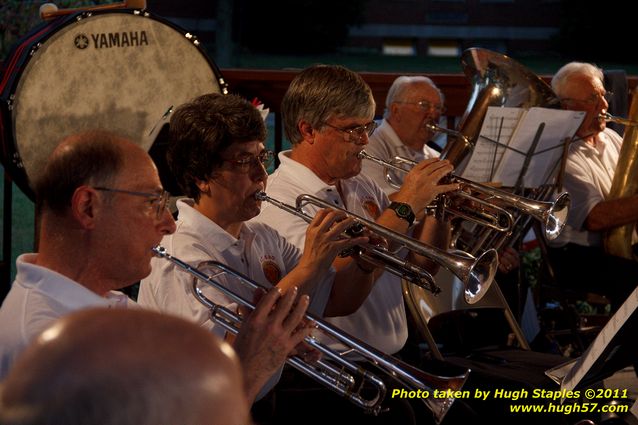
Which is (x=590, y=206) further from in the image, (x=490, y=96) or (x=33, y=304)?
(x=33, y=304)

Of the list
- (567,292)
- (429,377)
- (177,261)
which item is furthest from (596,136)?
(177,261)

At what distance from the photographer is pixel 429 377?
9.05ft

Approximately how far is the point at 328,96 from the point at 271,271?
0.77m

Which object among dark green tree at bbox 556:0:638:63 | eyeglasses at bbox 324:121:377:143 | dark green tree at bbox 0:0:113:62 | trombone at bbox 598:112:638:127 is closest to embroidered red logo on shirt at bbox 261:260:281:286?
eyeglasses at bbox 324:121:377:143

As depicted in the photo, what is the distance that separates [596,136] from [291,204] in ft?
8.16

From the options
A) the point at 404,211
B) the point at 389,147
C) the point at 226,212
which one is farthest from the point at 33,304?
the point at 389,147

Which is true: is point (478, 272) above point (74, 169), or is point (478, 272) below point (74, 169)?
below

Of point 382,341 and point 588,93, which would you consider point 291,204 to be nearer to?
point 382,341

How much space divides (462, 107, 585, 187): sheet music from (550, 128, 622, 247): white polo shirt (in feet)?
2.08

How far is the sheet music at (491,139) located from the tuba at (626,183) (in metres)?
1.01

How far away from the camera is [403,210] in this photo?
3.30 metres

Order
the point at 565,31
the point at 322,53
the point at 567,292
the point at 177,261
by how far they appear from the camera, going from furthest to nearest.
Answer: the point at 565,31
the point at 322,53
the point at 567,292
the point at 177,261

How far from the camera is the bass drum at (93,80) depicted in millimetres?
3414

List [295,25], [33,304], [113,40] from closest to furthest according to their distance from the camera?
1. [33,304]
2. [113,40]
3. [295,25]
